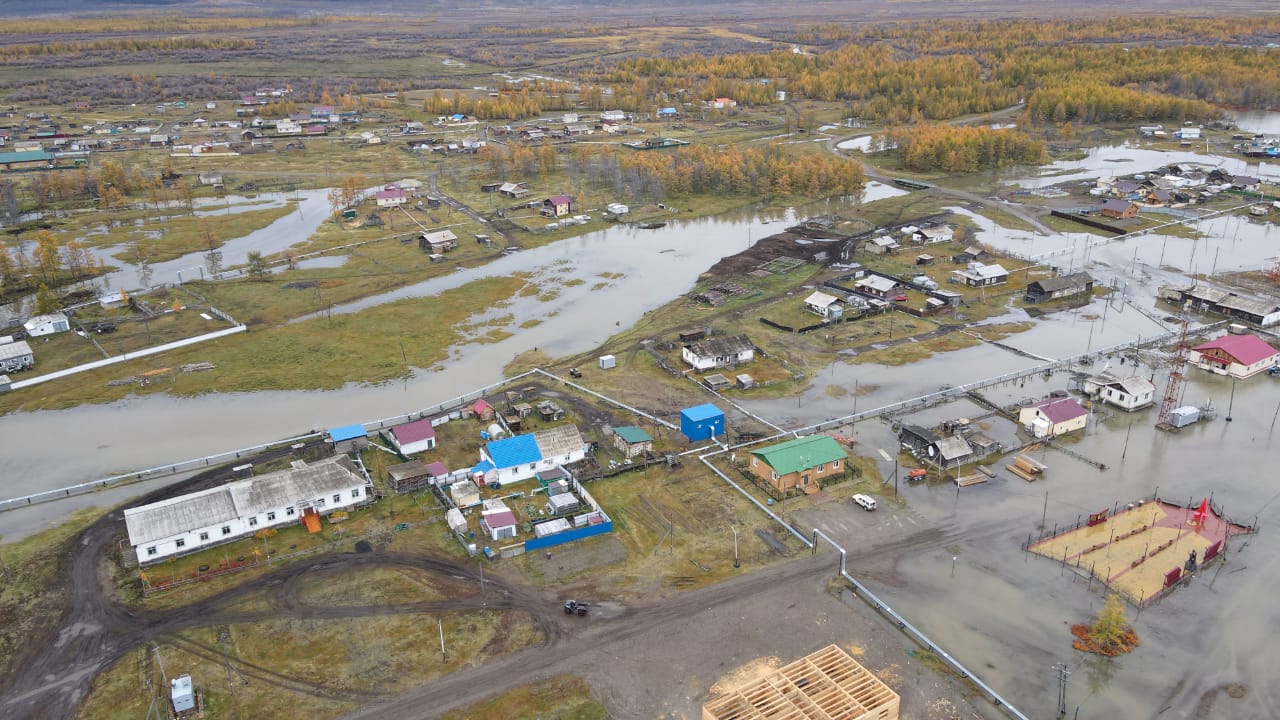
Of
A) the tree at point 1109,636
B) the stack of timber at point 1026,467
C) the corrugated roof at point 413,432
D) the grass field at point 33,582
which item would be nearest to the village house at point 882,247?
the stack of timber at point 1026,467

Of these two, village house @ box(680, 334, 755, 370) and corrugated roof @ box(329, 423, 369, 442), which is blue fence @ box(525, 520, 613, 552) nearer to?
corrugated roof @ box(329, 423, 369, 442)

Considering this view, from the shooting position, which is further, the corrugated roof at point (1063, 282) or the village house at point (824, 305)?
the corrugated roof at point (1063, 282)

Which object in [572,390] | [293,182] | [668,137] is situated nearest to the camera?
[572,390]

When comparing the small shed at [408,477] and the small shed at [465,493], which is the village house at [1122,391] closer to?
the small shed at [465,493]

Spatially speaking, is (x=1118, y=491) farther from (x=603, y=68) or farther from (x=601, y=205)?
(x=603, y=68)

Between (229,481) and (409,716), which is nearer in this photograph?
(409,716)

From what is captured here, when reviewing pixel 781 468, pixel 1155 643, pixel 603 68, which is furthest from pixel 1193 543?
pixel 603 68

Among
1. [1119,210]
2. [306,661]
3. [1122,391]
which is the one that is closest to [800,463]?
[1122,391]

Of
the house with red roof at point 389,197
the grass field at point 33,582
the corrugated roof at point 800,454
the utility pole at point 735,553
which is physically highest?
the house with red roof at point 389,197
